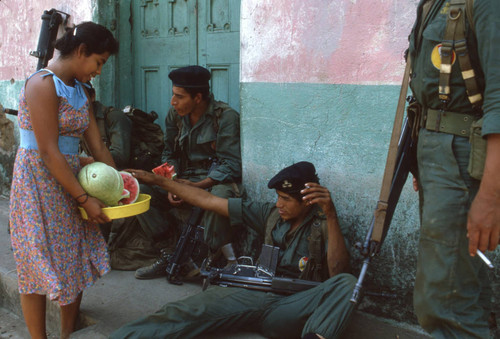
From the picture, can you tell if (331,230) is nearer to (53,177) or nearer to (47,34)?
(53,177)

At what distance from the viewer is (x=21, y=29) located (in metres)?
5.23

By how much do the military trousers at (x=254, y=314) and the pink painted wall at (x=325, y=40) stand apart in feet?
4.31

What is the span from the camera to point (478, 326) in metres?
1.64

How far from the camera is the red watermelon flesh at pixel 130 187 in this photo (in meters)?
2.67

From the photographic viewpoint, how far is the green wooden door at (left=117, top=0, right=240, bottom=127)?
4.15 meters

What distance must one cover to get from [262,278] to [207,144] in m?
1.40

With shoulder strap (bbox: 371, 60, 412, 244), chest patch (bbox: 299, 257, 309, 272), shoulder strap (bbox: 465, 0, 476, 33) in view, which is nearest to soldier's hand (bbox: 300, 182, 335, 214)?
chest patch (bbox: 299, 257, 309, 272)

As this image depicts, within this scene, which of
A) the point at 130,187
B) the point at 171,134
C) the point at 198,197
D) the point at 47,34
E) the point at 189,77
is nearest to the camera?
the point at 130,187

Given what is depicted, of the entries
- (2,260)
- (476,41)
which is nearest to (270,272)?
(476,41)

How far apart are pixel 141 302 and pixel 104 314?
0.27 m

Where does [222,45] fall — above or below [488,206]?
above

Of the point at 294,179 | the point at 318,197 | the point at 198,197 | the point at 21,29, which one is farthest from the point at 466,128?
the point at 21,29

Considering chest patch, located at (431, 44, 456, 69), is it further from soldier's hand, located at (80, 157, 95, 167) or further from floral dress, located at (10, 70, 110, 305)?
soldier's hand, located at (80, 157, 95, 167)

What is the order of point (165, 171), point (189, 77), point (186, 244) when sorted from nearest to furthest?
point (165, 171) < point (186, 244) < point (189, 77)
